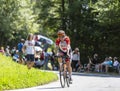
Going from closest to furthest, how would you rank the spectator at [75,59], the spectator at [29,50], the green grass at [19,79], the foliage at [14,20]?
1. the green grass at [19,79]
2. the spectator at [29,50]
3. the spectator at [75,59]
4. the foliage at [14,20]

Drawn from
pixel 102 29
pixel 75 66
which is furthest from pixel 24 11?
pixel 75 66

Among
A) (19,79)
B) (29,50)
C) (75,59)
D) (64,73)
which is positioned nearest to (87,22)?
(75,59)

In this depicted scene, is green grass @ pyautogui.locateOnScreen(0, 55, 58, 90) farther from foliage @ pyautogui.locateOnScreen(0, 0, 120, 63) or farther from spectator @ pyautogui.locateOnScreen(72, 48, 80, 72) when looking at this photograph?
foliage @ pyautogui.locateOnScreen(0, 0, 120, 63)

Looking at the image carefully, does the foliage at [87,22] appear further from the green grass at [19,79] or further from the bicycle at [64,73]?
the bicycle at [64,73]

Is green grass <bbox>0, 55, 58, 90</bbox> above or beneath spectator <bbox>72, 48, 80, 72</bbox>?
above

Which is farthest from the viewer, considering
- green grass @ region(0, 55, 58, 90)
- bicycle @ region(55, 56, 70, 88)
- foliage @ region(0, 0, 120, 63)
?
foliage @ region(0, 0, 120, 63)

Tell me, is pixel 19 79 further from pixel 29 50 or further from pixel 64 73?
pixel 29 50

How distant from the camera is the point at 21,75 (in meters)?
16.8

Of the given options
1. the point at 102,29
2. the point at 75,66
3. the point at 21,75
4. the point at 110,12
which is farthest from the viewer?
the point at 102,29

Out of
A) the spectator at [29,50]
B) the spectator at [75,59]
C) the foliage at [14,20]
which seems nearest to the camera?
the spectator at [29,50]

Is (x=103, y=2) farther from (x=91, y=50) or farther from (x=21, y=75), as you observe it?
(x=21, y=75)

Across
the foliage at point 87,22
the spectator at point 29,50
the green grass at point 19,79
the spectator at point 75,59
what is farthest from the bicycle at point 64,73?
the foliage at point 87,22

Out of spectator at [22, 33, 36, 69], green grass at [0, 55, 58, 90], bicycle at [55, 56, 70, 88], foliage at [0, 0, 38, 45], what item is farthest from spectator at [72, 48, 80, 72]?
foliage at [0, 0, 38, 45]

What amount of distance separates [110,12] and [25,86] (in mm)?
22050
